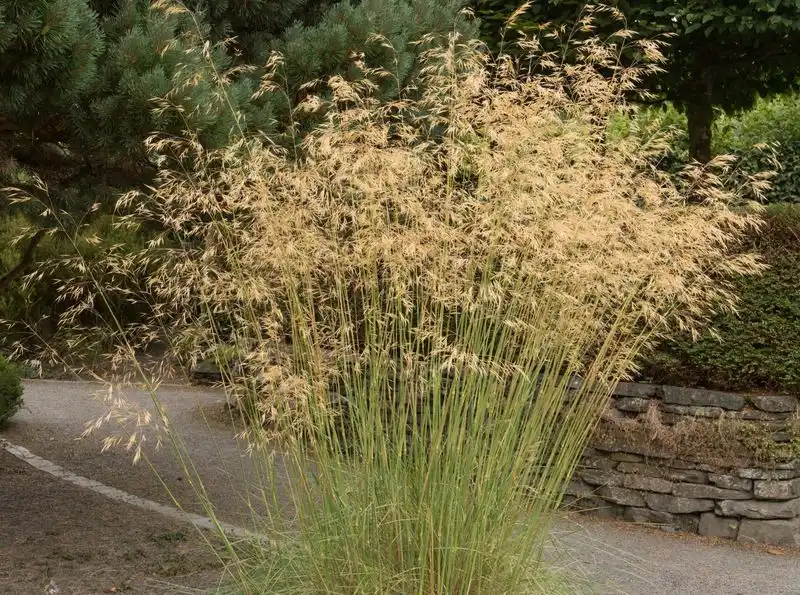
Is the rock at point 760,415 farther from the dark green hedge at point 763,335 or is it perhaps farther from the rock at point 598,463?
the rock at point 598,463

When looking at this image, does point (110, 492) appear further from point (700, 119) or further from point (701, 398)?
point (700, 119)

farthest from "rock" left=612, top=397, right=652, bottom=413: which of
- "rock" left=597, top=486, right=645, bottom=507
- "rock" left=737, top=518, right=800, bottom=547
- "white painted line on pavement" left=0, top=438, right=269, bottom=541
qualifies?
"white painted line on pavement" left=0, top=438, right=269, bottom=541

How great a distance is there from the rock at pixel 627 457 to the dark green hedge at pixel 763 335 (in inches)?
22.4

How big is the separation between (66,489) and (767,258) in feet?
14.7

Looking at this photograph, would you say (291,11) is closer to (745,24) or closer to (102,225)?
(745,24)

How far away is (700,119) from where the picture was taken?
327 inches

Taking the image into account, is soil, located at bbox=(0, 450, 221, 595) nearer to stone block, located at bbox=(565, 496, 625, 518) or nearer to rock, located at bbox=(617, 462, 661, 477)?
stone block, located at bbox=(565, 496, 625, 518)

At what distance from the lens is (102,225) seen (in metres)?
11.5

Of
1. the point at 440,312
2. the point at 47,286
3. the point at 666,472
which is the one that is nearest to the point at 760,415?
the point at 666,472

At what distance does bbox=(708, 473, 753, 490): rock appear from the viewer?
5.33m

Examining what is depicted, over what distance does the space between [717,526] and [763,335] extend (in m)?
1.16

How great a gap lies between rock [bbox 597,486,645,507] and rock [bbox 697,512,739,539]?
359 mm

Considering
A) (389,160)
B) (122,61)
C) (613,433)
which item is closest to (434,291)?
(389,160)

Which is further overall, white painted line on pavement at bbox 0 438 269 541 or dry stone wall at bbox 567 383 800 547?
dry stone wall at bbox 567 383 800 547
